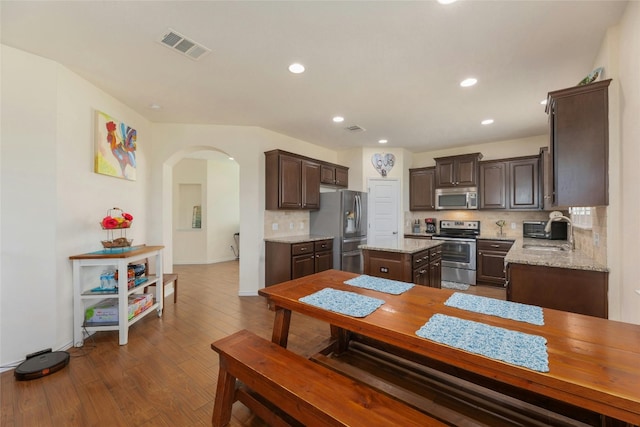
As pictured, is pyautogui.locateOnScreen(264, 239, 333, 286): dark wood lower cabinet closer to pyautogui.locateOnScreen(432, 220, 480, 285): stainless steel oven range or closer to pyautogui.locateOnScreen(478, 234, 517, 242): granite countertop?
pyautogui.locateOnScreen(432, 220, 480, 285): stainless steel oven range

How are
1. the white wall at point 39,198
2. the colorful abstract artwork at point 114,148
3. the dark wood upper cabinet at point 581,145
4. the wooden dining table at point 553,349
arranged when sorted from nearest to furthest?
1. the wooden dining table at point 553,349
2. the dark wood upper cabinet at point 581,145
3. the white wall at point 39,198
4. the colorful abstract artwork at point 114,148

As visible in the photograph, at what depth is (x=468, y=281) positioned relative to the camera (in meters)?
4.79

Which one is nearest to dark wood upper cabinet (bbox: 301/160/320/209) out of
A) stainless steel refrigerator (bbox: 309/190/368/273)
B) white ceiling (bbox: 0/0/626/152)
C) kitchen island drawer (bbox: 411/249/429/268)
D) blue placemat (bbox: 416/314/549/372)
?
stainless steel refrigerator (bbox: 309/190/368/273)

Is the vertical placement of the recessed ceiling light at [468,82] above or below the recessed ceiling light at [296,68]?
above

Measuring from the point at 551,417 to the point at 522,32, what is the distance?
8.71ft

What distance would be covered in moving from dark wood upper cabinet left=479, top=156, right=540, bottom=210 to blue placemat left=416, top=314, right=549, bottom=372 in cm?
445

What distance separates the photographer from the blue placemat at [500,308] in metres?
1.35

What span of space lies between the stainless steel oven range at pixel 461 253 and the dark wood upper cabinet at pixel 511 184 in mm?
561

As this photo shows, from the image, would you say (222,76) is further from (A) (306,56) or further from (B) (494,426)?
(B) (494,426)

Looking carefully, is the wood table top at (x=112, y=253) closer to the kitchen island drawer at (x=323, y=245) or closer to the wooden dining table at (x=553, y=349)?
the wooden dining table at (x=553, y=349)

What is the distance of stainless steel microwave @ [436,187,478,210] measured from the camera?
5.11 m

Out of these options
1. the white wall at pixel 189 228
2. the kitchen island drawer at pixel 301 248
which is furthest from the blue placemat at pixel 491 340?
the white wall at pixel 189 228

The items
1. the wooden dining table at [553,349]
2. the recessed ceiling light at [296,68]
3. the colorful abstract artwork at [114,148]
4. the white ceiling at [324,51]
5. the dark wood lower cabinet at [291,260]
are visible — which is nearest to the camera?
the wooden dining table at [553,349]

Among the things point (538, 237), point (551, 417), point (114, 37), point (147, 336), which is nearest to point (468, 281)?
point (538, 237)
